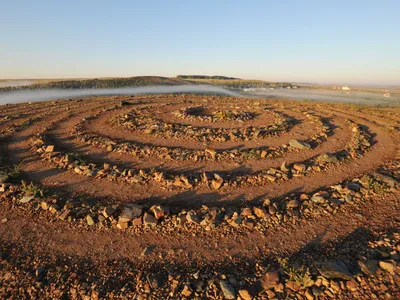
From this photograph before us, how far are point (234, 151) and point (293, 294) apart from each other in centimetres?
919

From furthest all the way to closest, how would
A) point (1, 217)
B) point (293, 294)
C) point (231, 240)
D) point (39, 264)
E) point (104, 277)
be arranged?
point (1, 217) → point (231, 240) → point (39, 264) → point (104, 277) → point (293, 294)

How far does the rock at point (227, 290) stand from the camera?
5652 millimetres

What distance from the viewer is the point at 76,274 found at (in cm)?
643

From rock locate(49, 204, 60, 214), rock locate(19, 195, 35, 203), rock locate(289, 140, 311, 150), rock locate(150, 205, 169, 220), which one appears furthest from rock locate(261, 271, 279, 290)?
rock locate(289, 140, 311, 150)

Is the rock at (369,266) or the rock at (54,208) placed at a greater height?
the rock at (369,266)

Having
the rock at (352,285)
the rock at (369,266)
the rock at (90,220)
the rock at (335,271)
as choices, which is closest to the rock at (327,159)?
the rock at (369,266)

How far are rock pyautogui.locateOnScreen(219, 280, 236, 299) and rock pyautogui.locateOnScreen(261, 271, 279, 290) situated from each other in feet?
2.68

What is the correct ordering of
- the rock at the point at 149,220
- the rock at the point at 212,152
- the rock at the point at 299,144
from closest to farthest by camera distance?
the rock at the point at 149,220 → the rock at the point at 212,152 → the rock at the point at 299,144

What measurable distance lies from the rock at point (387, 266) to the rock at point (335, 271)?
883 mm

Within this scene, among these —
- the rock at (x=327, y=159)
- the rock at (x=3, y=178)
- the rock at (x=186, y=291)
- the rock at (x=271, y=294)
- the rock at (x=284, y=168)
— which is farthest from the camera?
the rock at (x=327, y=159)

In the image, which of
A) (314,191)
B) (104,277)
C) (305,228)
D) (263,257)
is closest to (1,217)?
(104,277)

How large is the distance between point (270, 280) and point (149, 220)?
14.1ft

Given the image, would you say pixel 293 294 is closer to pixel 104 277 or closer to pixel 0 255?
pixel 104 277

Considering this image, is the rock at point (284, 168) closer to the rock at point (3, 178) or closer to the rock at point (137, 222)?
the rock at point (137, 222)
